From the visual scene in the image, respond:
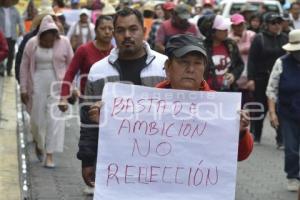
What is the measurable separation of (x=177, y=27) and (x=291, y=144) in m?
4.19

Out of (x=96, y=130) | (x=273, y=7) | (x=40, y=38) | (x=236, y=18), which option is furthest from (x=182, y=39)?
(x=273, y=7)

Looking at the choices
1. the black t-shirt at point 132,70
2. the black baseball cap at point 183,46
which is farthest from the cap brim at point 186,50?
the black t-shirt at point 132,70

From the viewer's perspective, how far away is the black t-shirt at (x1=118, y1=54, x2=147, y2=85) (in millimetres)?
5613

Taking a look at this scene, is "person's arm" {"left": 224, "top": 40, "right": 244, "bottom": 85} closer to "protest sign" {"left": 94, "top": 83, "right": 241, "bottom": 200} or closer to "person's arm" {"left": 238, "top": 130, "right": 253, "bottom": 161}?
"person's arm" {"left": 238, "top": 130, "right": 253, "bottom": 161}

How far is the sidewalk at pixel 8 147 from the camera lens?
8.27 meters

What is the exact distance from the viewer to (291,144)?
9.15 m

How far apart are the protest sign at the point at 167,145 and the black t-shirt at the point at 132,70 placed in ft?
2.99

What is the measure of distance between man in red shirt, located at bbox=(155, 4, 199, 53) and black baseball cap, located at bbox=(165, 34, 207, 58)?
790 centimetres

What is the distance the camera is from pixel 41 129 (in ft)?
34.2

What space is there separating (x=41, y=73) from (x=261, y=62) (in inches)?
131

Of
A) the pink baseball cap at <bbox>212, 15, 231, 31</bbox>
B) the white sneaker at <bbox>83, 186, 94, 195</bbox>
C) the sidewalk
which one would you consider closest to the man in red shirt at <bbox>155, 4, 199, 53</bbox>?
the sidewalk

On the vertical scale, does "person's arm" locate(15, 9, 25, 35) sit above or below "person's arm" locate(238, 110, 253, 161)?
below

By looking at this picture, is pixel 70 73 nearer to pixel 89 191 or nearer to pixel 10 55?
pixel 89 191

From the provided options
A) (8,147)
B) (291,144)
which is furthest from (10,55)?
(291,144)
